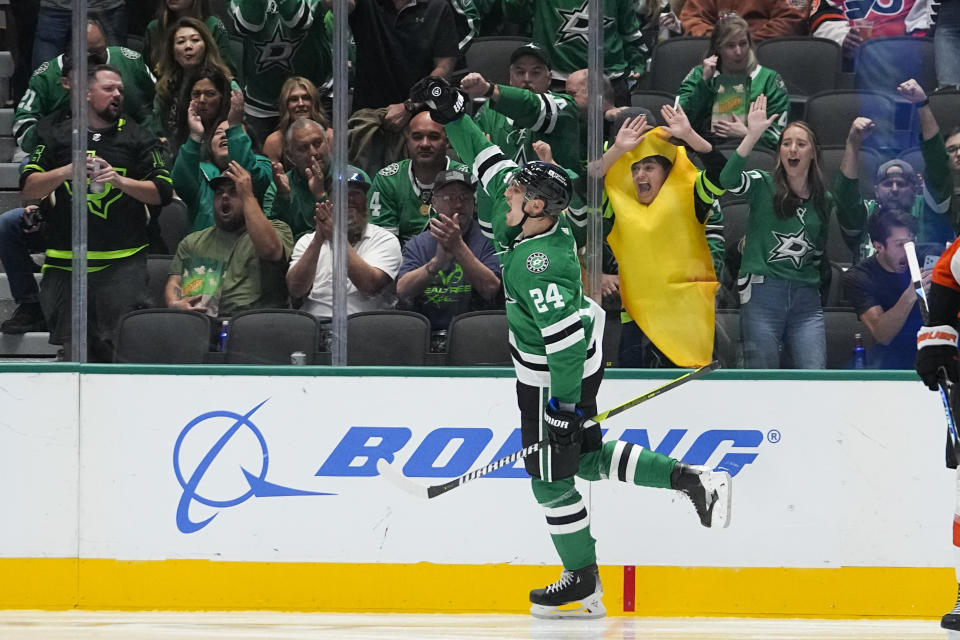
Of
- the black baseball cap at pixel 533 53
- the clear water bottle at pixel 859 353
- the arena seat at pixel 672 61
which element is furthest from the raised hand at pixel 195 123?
the clear water bottle at pixel 859 353

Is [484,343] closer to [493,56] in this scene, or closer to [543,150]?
[543,150]

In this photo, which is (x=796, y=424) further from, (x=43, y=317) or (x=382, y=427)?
(x=43, y=317)

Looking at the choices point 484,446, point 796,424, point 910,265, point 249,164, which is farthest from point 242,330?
point 910,265

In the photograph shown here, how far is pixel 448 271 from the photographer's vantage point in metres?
4.88

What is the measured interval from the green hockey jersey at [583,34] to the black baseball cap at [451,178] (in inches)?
19.2

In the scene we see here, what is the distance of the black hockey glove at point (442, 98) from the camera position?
4449 millimetres

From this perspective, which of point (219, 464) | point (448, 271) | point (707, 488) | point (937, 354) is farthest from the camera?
point (448, 271)

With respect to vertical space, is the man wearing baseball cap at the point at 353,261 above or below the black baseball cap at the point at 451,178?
below

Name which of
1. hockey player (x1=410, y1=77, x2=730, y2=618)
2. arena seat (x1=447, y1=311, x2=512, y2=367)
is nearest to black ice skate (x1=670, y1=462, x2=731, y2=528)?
hockey player (x1=410, y1=77, x2=730, y2=618)

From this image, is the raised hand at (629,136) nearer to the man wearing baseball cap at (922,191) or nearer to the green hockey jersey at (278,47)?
the man wearing baseball cap at (922,191)

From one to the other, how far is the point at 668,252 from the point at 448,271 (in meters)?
0.80

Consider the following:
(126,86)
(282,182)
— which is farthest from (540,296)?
(126,86)

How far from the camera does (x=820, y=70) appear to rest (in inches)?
191

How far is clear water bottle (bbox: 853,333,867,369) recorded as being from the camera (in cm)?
479
